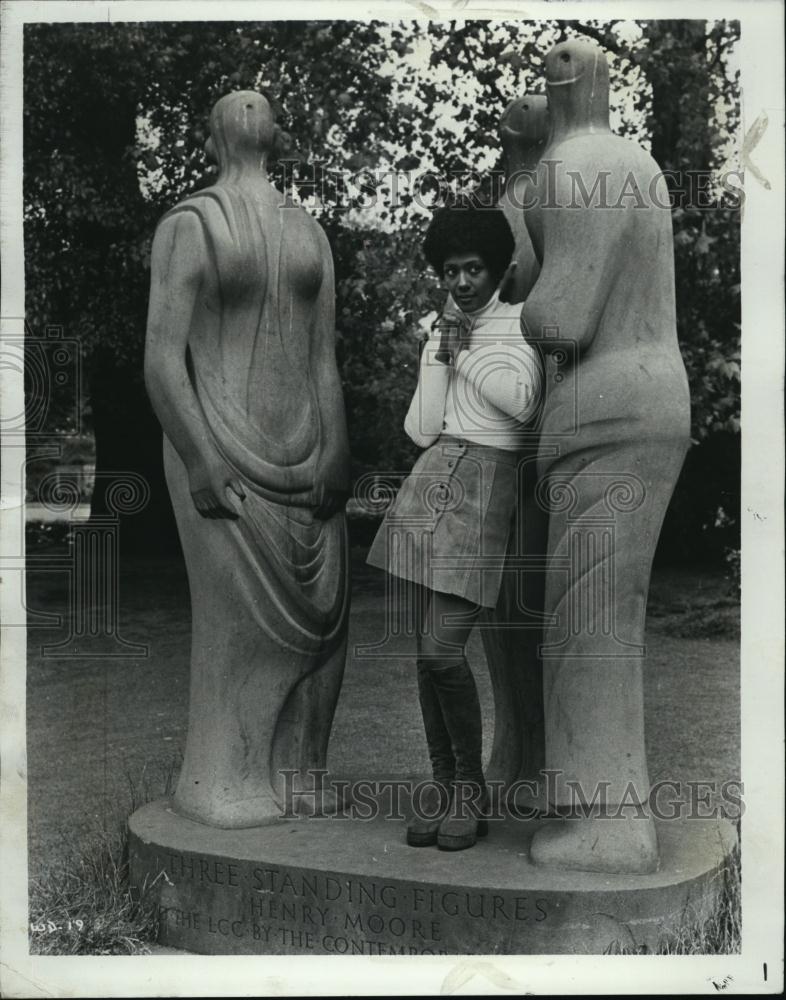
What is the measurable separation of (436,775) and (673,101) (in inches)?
197

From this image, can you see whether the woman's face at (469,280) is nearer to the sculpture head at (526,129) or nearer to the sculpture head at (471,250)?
the sculpture head at (471,250)

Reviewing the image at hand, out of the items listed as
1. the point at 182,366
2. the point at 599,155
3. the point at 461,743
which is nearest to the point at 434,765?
the point at 461,743

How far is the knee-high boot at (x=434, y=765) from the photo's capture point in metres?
4.54

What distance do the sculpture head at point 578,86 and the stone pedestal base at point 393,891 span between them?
2.35 m

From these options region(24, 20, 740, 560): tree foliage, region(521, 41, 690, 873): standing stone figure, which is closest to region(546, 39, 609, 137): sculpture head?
region(521, 41, 690, 873): standing stone figure

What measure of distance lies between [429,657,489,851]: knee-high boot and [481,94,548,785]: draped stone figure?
0.40m

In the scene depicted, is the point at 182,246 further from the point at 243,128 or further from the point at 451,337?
the point at 451,337

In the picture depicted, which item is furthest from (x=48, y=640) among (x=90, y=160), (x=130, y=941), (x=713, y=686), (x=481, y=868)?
(x=481, y=868)

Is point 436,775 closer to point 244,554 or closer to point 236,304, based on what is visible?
point 244,554

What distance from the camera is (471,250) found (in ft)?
14.6

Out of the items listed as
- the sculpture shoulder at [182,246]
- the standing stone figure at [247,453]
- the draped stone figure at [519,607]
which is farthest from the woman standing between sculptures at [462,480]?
the sculpture shoulder at [182,246]

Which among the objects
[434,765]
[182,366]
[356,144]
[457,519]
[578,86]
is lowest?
[434,765]

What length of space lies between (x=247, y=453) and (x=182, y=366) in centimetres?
36

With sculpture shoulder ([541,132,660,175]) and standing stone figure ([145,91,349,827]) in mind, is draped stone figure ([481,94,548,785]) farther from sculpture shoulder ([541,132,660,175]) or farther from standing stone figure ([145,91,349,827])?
standing stone figure ([145,91,349,827])
